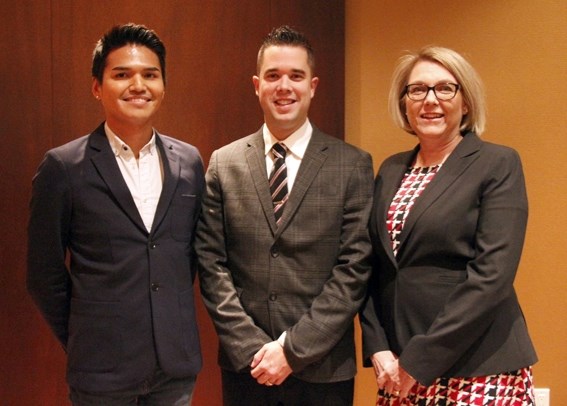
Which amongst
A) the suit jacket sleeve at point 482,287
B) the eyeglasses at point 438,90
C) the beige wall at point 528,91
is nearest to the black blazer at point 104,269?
the suit jacket sleeve at point 482,287

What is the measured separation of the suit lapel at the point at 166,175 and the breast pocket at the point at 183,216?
0.04 m

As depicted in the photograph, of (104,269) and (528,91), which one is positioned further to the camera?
(528,91)

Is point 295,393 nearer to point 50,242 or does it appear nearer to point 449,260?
point 449,260

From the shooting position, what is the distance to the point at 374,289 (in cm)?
220

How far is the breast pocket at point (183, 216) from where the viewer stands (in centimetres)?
206

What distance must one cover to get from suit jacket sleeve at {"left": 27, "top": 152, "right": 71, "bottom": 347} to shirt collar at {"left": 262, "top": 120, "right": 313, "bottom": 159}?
700mm

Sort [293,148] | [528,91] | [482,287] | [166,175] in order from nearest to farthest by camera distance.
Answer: [482,287] → [166,175] → [293,148] → [528,91]

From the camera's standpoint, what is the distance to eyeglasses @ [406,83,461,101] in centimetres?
207

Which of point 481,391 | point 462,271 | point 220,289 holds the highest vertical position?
point 462,271

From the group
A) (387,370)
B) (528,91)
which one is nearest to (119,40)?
(387,370)

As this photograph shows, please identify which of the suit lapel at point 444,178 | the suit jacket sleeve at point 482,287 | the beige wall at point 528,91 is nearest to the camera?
the suit jacket sleeve at point 482,287

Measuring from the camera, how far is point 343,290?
205 centimetres

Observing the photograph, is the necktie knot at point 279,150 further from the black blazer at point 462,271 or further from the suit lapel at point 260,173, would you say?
the black blazer at point 462,271

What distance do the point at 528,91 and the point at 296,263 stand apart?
1.52m
